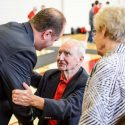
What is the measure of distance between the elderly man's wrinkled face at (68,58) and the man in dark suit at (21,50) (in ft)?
1.07

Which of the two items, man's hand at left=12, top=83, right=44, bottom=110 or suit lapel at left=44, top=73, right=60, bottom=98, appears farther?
suit lapel at left=44, top=73, right=60, bottom=98

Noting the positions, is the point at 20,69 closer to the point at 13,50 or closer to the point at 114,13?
the point at 13,50

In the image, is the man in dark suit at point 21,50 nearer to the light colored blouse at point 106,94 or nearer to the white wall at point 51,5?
the light colored blouse at point 106,94

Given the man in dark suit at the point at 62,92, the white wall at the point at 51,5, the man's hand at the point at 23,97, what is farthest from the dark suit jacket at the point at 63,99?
the white wall at the point at 51,5

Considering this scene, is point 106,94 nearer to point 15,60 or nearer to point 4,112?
point 15,60

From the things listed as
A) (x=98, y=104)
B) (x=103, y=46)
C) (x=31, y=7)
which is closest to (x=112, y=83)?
(x=98, y=104)

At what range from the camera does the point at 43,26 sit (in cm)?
181

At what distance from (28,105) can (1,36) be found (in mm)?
420

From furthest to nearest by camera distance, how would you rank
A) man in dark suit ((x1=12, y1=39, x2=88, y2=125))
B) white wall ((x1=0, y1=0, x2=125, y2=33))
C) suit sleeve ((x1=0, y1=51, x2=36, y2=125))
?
white wall ((x1=0, y1=0, x2=125, y2=33))
man in dark suit ((x1=12, y1=39, x2=88, y2=125))
suit sleeve ((x1=0, y1=51, x2=36, y2=125))

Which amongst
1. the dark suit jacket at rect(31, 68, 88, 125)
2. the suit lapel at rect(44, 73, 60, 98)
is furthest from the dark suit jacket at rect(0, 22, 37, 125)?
the suit lapel at rect(44, 73, 60, 98)

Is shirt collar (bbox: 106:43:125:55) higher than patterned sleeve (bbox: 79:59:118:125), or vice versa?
shirt collar (bbox: 106:43:125:55)

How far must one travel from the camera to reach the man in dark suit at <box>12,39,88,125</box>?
5.80ft

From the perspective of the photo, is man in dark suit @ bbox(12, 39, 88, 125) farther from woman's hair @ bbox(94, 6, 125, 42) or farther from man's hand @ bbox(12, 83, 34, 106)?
woman's hair @ bbox(94, 6, 125, 42)

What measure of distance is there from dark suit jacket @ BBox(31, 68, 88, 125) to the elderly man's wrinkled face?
6 centimetres
